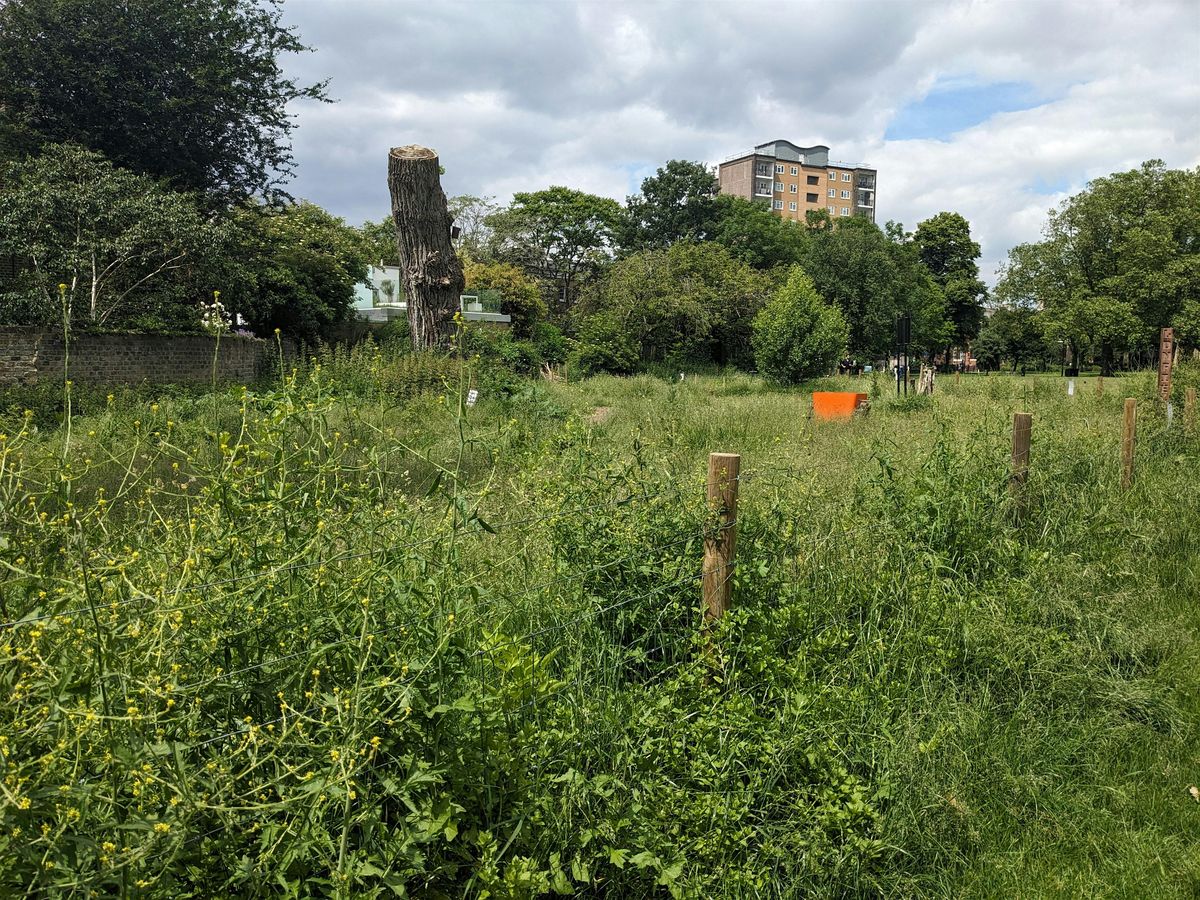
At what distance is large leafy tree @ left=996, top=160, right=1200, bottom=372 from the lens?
4184cm

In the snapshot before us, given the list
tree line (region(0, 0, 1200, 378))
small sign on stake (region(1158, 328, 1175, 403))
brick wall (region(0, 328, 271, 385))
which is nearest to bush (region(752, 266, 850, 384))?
tree line (region(0, 0, 1200, 378))

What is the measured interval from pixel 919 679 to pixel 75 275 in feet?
58.8

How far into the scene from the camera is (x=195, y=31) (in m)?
22.5

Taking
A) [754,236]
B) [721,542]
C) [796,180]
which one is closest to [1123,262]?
[754,236]

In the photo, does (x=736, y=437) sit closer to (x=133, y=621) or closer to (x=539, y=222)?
(x=133, y=621)

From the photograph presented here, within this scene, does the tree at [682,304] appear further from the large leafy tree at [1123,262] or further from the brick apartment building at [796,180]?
the brick apartment building at [796,180]

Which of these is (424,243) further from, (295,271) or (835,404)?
(295,271)

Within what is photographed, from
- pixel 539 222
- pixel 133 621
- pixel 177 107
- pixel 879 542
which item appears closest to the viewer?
pixel 133 621

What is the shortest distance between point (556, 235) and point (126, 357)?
112 ft

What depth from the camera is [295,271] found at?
948 inches

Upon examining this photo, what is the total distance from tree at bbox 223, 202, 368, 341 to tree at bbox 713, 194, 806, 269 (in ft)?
93.7

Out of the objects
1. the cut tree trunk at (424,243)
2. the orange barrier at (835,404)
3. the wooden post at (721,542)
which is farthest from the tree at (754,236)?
the wooden post at (721,542)

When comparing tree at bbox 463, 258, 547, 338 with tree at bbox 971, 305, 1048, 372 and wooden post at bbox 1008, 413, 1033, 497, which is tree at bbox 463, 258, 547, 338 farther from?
tree at bbox 971, 305, 1048, 372

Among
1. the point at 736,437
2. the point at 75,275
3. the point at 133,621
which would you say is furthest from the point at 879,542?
the point at 75,275
